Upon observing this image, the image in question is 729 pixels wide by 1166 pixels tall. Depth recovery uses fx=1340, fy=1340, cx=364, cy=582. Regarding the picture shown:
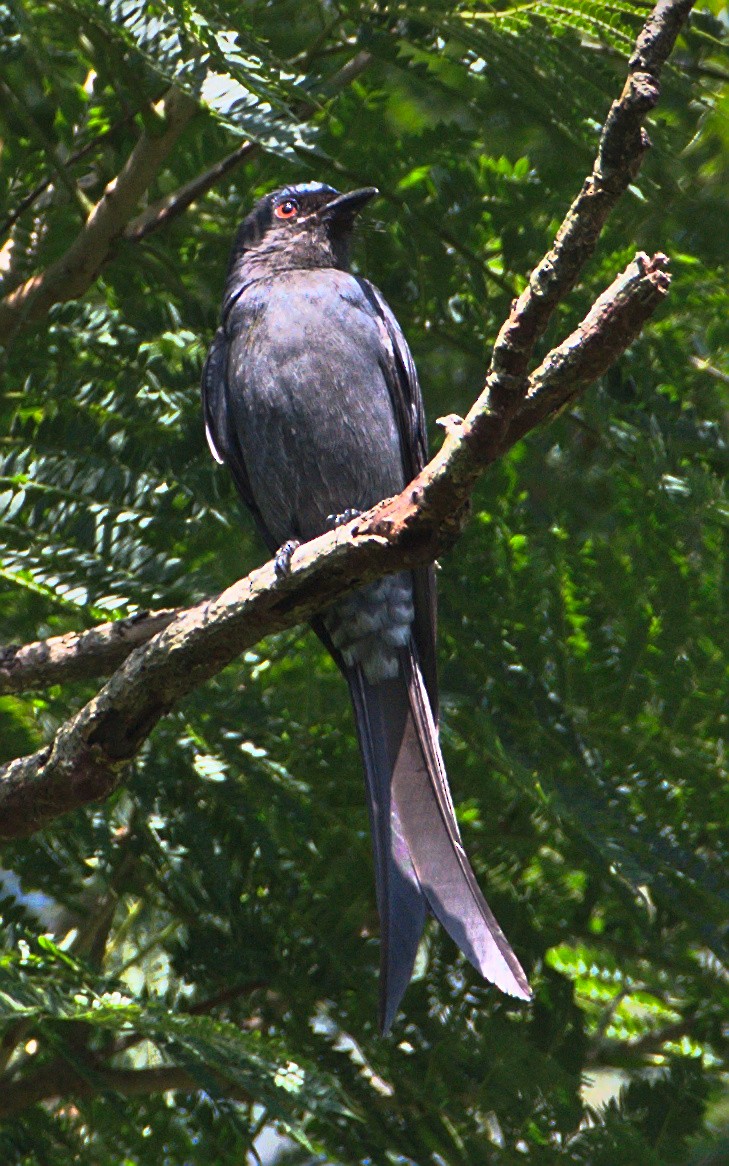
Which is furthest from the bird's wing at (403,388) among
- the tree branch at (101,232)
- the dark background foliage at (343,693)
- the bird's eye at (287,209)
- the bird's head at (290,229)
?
the tree branch at (101,232)

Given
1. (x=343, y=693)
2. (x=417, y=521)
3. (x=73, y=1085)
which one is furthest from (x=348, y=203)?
(x=73, y=1085)

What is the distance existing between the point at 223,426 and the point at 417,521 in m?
1.69

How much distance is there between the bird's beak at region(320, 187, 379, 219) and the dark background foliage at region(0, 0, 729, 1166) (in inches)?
2.3

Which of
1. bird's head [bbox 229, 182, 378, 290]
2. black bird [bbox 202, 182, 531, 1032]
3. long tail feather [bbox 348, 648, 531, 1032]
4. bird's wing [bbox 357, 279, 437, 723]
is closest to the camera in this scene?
long tail feather [bbox 348, 648, 531, 1032]

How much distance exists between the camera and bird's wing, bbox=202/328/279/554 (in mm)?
4148

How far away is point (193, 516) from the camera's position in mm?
3818

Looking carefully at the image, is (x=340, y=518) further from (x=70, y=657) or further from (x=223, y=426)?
(x=70, y=657)

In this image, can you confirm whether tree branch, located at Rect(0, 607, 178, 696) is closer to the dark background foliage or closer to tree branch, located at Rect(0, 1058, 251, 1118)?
the dark background foliage

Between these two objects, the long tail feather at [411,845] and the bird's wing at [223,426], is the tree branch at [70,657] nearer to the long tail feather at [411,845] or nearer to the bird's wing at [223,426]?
the long tail feather at [411,845]

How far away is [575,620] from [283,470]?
1163mm

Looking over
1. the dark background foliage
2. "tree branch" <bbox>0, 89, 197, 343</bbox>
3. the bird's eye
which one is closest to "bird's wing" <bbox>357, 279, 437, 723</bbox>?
the dark background foliage

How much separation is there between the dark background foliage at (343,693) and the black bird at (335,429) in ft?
0.42

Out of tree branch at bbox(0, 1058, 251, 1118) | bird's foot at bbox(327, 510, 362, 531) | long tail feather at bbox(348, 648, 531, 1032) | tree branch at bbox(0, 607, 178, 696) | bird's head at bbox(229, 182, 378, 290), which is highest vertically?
bird's head at bbox(229, 182, 378, 290)

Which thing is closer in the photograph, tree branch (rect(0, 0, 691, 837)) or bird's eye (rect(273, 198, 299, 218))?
tree branch (rect(0, 0, 691, 837))
